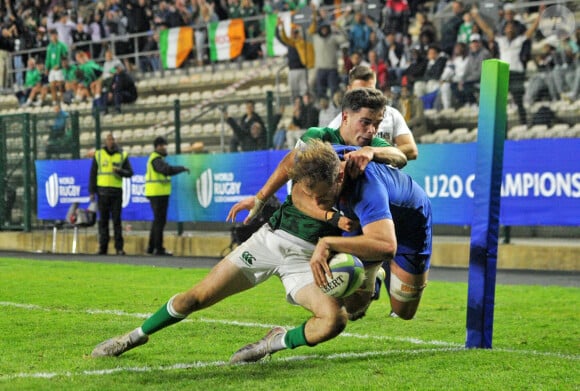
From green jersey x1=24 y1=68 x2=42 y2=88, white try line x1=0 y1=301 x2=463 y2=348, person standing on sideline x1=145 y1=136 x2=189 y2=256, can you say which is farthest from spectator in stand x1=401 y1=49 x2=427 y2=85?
green jersey x1=24 y1=68 x2=42 y2=88

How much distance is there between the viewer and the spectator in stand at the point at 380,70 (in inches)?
736

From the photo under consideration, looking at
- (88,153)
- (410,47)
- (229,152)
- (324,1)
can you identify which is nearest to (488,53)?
(410,47)

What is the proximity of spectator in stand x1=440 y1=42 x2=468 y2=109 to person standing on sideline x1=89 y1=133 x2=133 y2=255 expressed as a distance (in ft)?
20.1

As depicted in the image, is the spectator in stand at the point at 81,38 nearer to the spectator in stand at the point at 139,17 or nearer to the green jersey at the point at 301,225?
the spectator in stand at the point at 139,17

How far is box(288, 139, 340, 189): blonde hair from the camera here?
5906mm

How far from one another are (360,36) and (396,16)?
0.82 metres

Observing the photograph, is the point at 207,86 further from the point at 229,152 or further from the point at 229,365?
the point at 229,365

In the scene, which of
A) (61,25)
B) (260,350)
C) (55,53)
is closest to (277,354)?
(260,350)

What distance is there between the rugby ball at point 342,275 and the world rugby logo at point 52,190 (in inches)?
655

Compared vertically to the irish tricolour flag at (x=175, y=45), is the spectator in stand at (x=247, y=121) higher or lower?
lower

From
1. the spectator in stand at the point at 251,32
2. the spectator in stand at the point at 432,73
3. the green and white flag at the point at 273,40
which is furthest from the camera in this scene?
the spectator in stand at the point at 251,32

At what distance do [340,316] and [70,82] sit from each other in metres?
23.3

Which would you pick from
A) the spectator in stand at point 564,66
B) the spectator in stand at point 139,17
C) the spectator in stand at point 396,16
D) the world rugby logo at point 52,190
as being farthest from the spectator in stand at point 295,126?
the spectator in stand at point 139,17

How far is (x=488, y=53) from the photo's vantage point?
18078 millimetres
